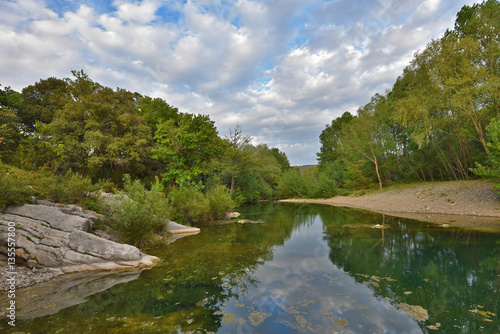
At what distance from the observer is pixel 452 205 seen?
17.7 meters

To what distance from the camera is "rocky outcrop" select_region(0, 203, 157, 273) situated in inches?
272

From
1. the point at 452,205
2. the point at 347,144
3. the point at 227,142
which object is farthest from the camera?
the point at 347,144

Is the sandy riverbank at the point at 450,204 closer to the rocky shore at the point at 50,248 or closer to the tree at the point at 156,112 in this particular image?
the rocky shore at the point at 50,248

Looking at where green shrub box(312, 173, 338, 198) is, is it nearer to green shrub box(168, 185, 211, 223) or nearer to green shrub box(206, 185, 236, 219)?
green shrub box(206, 185, 236, 219)

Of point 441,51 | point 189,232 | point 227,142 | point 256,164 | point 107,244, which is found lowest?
point 189,232

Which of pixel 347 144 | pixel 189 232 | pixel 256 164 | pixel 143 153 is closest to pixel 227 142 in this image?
pixel 256 164

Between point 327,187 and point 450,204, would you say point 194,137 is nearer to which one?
point 450,204

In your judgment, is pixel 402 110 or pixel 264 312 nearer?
pixel 264 312

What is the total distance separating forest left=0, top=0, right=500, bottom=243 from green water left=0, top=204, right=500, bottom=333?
14.5ft

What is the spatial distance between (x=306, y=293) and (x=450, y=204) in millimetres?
18667

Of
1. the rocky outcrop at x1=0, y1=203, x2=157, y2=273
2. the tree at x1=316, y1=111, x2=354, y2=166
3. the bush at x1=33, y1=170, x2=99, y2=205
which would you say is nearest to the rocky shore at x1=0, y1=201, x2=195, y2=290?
the rocky outcrop at x1=0, y1=203, x2=157, y2=273

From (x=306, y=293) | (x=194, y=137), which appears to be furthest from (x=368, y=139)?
(x=306, y=293)

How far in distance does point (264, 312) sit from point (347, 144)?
119 feet

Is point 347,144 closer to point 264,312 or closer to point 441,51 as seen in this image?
point 441,51
